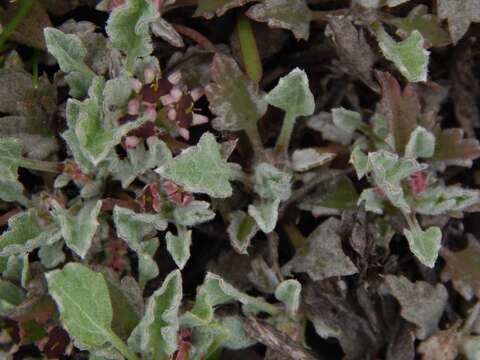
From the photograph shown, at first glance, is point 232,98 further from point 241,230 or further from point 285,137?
point 241,230

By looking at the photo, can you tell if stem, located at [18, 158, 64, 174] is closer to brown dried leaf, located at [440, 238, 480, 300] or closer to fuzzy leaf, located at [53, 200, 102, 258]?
fuzzy leaf, located at [53, 200, 102, 258]

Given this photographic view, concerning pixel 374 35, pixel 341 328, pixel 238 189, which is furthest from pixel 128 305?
pixel 374 35

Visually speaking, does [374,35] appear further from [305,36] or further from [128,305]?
[128,305]

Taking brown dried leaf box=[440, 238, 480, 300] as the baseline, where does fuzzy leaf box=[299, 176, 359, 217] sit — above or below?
above

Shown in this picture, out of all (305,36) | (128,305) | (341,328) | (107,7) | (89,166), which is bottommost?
(341,328)

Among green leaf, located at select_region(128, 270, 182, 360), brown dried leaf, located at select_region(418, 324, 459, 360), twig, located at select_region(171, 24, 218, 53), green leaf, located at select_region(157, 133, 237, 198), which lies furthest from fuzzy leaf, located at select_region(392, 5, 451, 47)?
green leaf, located at select_region(128, 270, 182, 360)

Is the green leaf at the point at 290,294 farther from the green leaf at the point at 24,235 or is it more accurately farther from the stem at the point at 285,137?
the green leaf at the point at 24,235

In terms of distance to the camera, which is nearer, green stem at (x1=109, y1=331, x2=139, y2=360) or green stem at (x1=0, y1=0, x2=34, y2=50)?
green stem at (x1=109, y1=331, x2=139, y2=360)
